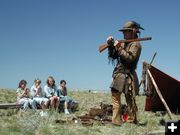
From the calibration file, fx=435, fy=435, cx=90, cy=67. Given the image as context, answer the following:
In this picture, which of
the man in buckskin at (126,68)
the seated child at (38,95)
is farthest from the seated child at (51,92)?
the man in buckskin at (126,68)

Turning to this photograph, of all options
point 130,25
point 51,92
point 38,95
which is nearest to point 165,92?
point 51,92

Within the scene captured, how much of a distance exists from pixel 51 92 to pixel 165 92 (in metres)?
3.31

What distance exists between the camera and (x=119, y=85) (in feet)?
29.5

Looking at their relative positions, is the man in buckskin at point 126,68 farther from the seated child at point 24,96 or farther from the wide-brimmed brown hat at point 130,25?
the seated child at point 24,96

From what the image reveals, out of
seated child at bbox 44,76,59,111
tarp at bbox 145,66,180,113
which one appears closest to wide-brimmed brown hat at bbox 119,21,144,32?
tarp at bbox 145,66,180,113

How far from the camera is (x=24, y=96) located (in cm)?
1271

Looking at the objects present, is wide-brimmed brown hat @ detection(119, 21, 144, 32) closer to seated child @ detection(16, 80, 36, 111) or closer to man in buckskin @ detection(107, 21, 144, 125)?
man in buckskin @ detection(107, 21, 144, 125)

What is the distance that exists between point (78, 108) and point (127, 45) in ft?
17.7

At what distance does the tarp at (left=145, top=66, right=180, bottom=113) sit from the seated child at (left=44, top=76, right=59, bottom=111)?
8.62ft

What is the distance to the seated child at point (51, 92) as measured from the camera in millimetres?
12551

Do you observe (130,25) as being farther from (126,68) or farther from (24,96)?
(24,96)

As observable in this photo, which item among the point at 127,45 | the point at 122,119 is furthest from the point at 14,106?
the point at 127,45

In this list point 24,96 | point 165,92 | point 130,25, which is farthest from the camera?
point 24,96

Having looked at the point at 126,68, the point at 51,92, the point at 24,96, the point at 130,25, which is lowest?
the point at 24,96
